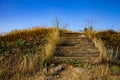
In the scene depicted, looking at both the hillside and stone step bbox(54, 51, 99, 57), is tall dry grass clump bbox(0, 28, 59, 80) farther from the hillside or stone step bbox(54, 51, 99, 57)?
stone step bbox(54, 51, 99, 57)

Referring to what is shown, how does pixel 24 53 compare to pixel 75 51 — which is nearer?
pixel 24 53

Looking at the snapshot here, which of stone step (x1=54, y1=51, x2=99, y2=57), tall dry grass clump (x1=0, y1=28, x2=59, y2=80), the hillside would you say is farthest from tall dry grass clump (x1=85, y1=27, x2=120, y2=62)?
tall dry grass clump (x1=0, y1=28, x2=59, y2=80)

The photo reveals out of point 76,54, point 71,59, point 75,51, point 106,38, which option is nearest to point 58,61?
point 71,59

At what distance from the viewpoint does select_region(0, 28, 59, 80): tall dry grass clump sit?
6.65 meters

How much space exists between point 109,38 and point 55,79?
20.6ft

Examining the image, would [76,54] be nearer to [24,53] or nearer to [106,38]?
[24,53]

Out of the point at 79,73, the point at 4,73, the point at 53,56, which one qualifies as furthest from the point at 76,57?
the point at 4,73

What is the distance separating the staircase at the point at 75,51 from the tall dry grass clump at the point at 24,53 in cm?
29

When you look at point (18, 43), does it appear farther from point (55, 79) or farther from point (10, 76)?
point (55, 79)

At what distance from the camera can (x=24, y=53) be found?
27.5 feet

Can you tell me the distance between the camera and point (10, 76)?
6.46 m

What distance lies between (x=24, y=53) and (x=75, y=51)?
180 centimetres

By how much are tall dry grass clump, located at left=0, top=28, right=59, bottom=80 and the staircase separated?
286 millimetres

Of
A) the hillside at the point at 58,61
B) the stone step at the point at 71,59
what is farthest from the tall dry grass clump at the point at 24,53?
the stone step at the point at 71,59
